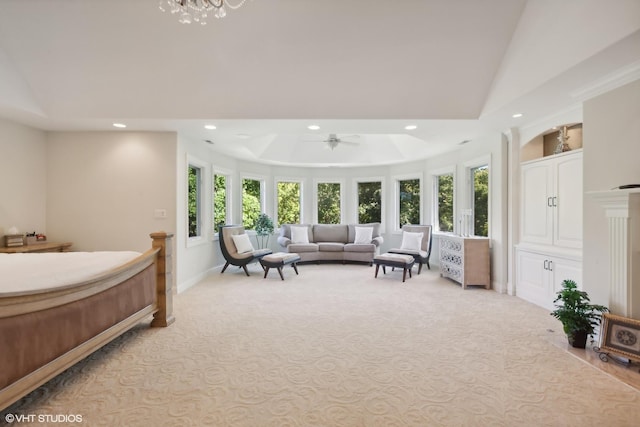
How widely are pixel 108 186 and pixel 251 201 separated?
3434 millimetres

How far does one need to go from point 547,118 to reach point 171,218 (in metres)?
5.57

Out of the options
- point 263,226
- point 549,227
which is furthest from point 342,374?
point 263,226

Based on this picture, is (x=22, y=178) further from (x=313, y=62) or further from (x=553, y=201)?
(x=553, y=201)

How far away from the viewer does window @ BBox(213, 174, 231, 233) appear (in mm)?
6527

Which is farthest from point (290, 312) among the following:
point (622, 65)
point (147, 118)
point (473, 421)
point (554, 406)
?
point (622, 65)

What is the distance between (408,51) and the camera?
126 inches

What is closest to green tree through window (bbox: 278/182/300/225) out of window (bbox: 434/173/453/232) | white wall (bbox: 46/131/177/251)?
window (bbox: 434/173/453/232)

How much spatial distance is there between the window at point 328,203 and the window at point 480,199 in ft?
12.0

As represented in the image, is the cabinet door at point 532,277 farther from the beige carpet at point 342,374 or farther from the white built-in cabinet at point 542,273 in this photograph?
the beige carpet at point 342,374

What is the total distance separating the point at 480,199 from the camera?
5.55 metres

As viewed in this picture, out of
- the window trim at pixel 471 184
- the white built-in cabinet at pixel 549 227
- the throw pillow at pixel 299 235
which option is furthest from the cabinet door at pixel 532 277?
the throw pillow at pixel 299 235

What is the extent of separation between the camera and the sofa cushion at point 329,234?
307 inches

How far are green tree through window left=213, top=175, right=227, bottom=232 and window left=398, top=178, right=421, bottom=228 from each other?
452 cm

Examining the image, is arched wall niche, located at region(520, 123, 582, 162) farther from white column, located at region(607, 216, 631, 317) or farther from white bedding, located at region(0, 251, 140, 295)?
white bedding, located at region(0, 251, 140, 295)
